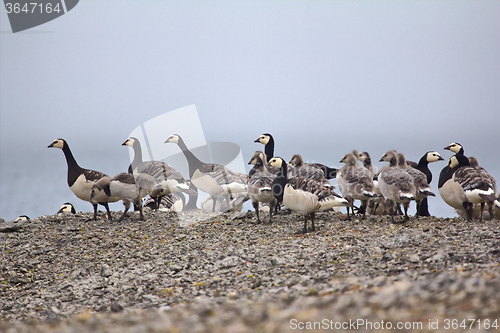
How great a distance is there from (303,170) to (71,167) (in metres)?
6.49

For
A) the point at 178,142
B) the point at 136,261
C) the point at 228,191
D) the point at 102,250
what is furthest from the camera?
the point at 178,142

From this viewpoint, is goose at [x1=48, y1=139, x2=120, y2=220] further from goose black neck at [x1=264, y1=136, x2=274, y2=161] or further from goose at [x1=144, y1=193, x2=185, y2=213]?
goose black neck at [x1=264, y1=136, x2=274, y2=161]

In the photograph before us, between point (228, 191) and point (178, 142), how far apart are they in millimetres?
3097

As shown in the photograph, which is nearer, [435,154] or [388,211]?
[388,211]

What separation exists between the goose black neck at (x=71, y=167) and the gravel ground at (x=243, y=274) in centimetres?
116

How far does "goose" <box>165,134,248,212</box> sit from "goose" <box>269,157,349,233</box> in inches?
95.5

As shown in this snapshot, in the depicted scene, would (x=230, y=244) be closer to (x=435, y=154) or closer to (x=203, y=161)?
(x=203, y=161)

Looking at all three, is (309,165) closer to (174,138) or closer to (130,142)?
(174,138)

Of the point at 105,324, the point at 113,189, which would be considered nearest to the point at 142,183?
the point at 113,189

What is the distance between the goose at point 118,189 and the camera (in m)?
11.7

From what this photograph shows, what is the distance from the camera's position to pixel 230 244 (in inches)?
391

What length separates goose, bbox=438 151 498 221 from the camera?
34.1ft

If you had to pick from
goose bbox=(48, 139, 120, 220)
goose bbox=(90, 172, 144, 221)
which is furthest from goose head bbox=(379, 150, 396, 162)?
goose bbox=(48, 139, 120, 220)

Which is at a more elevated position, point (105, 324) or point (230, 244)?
point (105, 324)
